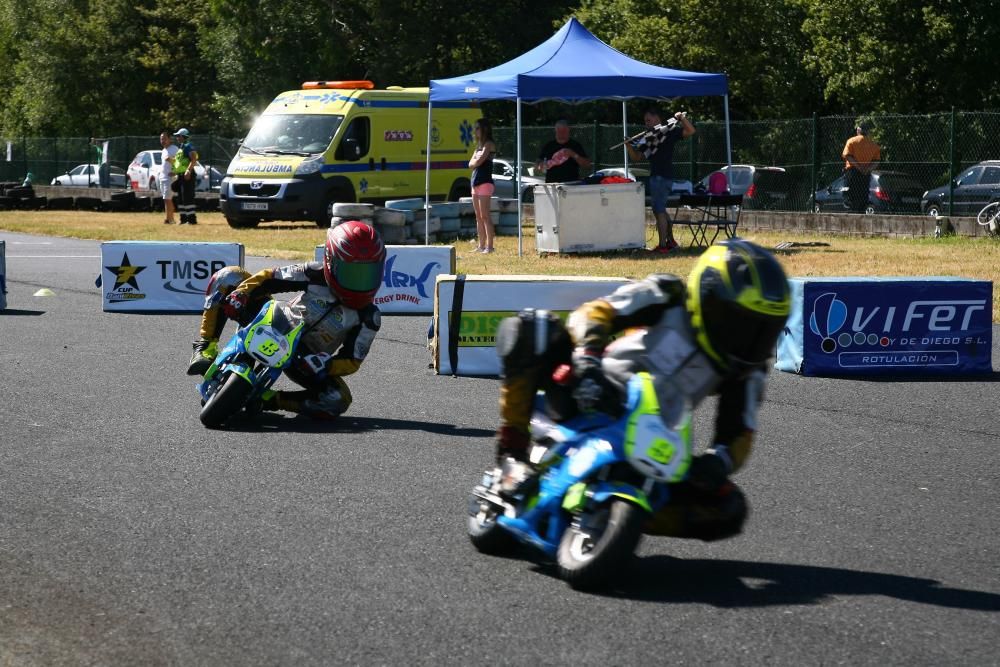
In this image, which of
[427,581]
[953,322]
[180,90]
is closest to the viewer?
[427,581]

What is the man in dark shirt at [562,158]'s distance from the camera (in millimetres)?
21172

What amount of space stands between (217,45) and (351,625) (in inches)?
2033

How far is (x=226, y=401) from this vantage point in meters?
8.50

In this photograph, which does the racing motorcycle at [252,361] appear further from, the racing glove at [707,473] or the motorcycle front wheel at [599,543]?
the racing glove at [707,473]

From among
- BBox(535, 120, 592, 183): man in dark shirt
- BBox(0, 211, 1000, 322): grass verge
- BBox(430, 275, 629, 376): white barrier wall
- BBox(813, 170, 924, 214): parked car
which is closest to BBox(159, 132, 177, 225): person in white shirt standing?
BBox(0, 211, 1000, 322): grass verge

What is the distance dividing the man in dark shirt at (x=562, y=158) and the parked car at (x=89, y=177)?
2689cm

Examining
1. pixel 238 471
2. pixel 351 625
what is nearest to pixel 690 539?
pixel 351 625

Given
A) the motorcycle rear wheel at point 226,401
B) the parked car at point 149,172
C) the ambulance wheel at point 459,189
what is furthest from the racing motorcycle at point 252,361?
the parked car at point 149,172

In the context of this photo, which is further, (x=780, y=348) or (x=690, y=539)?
(x=780, y=348)

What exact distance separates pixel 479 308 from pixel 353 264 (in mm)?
2248

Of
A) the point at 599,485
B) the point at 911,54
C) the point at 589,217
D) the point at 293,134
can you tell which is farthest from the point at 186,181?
the point at 599,485

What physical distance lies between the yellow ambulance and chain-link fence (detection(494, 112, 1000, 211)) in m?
4.45

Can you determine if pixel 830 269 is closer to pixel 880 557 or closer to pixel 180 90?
pixel 880 557

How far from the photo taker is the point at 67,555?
5895mm
